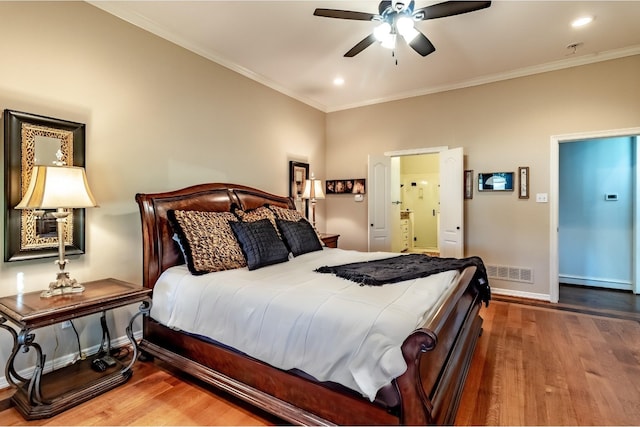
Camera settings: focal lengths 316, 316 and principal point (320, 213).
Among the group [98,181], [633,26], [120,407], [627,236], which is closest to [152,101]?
[98,181]

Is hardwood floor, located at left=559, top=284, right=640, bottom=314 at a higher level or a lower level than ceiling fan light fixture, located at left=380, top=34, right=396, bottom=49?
lower

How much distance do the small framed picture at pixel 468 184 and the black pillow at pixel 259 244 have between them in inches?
118

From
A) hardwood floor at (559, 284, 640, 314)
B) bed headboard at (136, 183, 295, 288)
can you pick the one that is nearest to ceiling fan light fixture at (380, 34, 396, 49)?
bed headboard at (136, 183, 295, 288)

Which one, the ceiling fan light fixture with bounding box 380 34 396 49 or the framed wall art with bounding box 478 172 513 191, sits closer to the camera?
the ceiling fan light fixture with bounding box 380 34 396 49

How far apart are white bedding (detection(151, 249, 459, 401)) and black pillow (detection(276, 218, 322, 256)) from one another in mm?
709

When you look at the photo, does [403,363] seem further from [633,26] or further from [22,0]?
[633,26]

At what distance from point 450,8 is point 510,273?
11.6 ft

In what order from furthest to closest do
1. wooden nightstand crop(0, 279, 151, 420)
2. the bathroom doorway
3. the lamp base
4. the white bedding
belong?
the bathroom doorway, the lamp base, wooden nightstand crop(0, 279, 151, 420), the white bedding

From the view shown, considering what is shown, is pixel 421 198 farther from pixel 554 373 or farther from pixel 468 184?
pixel 554 373

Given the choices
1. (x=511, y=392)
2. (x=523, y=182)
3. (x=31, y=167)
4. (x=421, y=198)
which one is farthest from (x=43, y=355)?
(x=421, y=198)

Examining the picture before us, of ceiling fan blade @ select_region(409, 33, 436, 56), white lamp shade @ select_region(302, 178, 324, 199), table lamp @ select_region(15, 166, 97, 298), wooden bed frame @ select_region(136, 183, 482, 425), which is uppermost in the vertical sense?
ceiling fan blade @ select_region(409, 33, 436, 56)

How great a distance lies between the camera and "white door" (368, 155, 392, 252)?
5.21 meters

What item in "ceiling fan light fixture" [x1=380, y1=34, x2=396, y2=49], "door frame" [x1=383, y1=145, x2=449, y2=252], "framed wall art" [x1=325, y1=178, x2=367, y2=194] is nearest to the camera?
"ceiling fan light fixture" [x1=380, y1=34, x2=396, y2=49]

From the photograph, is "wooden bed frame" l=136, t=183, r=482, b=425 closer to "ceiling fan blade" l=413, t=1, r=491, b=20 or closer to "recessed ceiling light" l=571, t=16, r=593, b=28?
"ceiling fan blade" l=413, t=1, r=491, b=20
